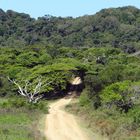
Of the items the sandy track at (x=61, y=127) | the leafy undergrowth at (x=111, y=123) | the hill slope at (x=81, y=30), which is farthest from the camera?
the hill slope at (x=81, y=30)

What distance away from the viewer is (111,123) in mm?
27422

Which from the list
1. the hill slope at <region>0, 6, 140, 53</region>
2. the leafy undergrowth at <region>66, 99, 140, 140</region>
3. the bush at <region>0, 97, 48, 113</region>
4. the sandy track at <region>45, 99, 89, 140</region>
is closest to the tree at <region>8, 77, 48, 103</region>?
the bush at <region>0, 97, 48, 113</region>

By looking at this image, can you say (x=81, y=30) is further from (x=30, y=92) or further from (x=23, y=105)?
(x=23, y=105)

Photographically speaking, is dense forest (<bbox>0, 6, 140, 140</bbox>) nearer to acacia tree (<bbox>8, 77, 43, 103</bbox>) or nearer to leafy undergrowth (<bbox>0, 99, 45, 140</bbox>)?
acacia tree (<bbox>8, 77, 43, 103</bbox>)

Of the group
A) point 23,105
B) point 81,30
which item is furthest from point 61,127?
point 81,30

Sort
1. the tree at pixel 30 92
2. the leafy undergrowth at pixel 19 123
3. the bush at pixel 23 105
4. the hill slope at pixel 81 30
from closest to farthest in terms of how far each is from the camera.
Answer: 1. the leafy undergrowth at pixel 19 123
2. the bush at pixel 23 105
3. the tree at pixel 30 92
4. the hill slope at pixel 81 30

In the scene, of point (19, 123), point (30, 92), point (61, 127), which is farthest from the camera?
point (30, 92)

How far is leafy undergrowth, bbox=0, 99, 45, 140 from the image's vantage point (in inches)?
965

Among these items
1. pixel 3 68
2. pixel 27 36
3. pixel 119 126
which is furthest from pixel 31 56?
pixel 27 36

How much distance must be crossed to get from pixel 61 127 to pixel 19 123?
265 centimetres

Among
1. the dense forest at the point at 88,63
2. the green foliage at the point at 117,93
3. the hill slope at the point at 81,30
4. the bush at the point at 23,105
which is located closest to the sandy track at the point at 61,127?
the bush at the point at 23,105

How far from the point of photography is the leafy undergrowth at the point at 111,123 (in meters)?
25.0

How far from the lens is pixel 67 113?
3641 cm

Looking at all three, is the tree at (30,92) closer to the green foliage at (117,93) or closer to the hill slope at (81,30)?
the green foliage at (117,93)
